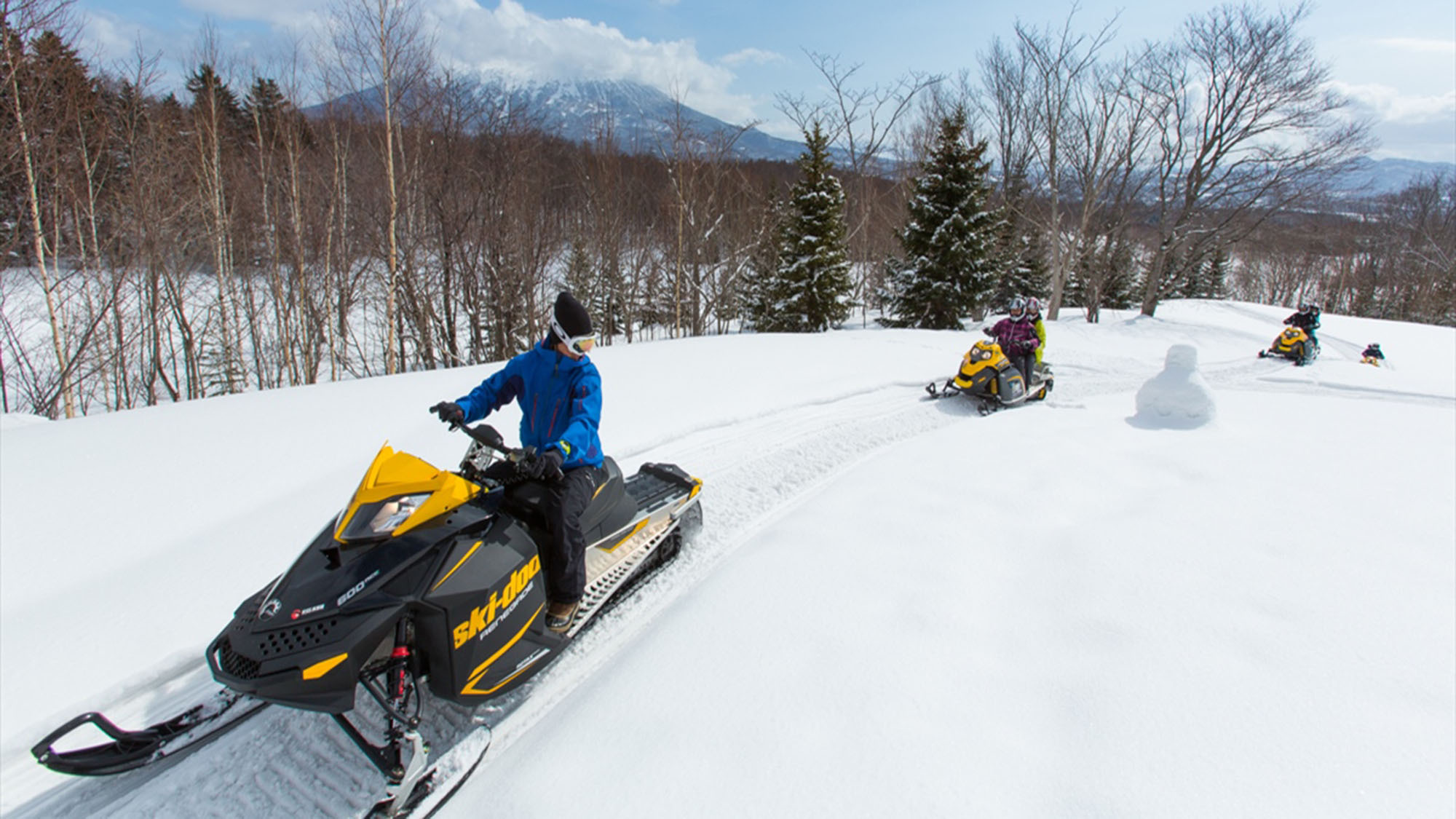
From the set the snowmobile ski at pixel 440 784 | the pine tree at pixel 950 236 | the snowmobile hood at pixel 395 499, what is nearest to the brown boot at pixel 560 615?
the snowmobile ski at pixel 440 784

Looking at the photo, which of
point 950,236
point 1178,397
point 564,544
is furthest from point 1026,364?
point 950,236

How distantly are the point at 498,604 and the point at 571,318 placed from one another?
1311 mm

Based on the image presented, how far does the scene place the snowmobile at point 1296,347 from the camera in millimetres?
11086

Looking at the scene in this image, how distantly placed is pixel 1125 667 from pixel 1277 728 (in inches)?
18.3

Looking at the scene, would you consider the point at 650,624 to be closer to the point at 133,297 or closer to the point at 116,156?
the point at 116,156

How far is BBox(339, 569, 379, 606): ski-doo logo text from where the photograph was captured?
6.17 feet

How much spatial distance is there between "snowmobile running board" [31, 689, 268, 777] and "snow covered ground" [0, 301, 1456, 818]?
18 centimetres

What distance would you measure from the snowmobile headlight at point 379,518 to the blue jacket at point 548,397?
2.55 ft

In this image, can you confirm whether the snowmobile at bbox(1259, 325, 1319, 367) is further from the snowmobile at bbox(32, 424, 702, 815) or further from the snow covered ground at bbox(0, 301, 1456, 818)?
the snowmobile at bbox(32, 424, 702, 815)

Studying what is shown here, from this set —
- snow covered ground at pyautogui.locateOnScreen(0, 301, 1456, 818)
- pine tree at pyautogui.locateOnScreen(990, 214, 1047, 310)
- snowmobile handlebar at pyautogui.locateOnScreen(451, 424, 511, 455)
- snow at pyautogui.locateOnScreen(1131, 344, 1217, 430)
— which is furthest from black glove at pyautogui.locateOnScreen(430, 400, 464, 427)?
pine tree at pyautogui.locateOnScreen(990, 214, 1047, 310)

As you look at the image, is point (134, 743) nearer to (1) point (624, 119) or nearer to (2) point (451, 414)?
(2) point (451, 414)

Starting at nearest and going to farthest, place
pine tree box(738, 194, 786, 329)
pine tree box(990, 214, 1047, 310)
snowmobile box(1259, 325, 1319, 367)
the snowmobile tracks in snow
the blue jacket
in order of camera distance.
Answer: the snowmobile tracks in snow
the blue jacket
snowmobile box(1259, 325, 1319, 367)
pine tree box(738, 194, 786, 329)
pine tree box(990, 214, 1047, 310)

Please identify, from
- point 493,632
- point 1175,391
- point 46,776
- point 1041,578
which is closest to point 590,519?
point 493,632

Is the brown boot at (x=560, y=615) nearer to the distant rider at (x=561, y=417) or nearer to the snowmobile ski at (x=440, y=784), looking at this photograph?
the distant rider at (x=561, y=417)
